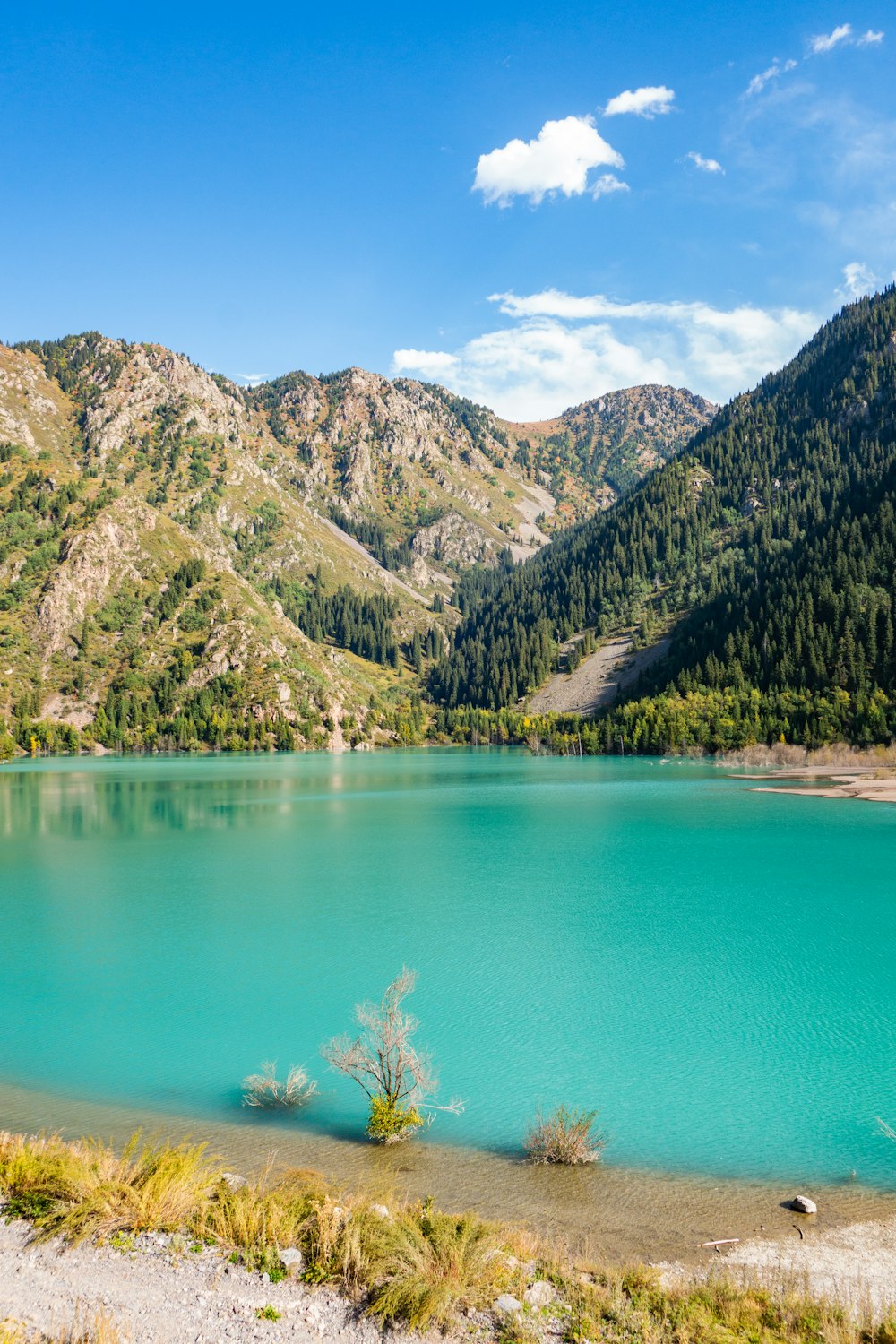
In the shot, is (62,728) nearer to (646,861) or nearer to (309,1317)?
(646,861)

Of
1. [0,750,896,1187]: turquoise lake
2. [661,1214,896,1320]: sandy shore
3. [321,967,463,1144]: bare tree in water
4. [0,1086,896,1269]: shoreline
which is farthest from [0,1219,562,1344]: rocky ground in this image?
[0,750,896,1187]: turquoise lake

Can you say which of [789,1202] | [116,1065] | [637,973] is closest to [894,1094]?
[789,1202]

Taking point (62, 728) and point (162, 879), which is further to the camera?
point (62, 728)

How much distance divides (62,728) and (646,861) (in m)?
169

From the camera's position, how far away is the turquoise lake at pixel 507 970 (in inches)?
638

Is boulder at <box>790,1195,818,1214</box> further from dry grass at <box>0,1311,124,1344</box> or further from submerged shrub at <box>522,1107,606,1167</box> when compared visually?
dry grass at <box>0,1311,124,1344</box>

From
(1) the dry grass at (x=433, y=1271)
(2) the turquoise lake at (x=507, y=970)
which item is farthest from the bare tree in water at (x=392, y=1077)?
(1) the dry grass at (x=433, y=1271)

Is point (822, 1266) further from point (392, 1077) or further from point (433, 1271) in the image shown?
point (392, 1077)

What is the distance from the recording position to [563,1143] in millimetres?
13477

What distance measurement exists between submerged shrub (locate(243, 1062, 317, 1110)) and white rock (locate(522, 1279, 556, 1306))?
8737mm

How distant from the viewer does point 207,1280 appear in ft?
27.9

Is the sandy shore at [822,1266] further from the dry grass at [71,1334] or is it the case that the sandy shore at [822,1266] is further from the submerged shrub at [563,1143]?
the dry grass at [71,1334]

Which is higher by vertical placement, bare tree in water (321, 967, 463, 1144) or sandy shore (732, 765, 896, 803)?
bare tree in water (321, 967, 463, 1144)

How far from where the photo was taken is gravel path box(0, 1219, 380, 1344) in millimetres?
7688
